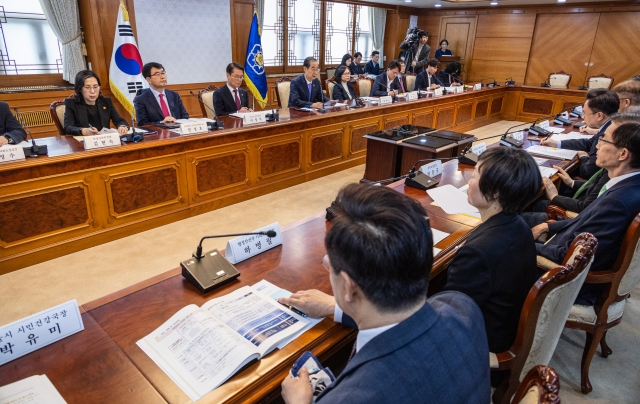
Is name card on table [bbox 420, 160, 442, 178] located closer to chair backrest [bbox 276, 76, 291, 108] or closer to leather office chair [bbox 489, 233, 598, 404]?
leather office chair [bbox 489, 233, 598, 404]

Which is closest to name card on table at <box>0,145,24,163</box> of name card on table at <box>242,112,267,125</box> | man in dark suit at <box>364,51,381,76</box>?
name card on table at <box>242,112,267,125</box>

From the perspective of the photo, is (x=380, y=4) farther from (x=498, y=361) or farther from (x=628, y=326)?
(x=498, y=361)

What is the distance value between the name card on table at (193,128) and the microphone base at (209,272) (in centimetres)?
202

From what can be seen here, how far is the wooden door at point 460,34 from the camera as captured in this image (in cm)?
961

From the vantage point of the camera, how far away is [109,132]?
118 inches

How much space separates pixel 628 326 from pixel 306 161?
2944mm

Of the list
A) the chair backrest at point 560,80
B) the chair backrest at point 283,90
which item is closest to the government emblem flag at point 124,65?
the chair backrest at point 283,90

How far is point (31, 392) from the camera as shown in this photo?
888 millimetres

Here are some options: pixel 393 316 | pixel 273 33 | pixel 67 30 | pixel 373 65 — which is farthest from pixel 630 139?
pixel 373 65

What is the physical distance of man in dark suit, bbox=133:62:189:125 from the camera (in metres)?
Result: 3.56

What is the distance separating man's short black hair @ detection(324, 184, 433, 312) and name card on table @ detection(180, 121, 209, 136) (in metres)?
2.68

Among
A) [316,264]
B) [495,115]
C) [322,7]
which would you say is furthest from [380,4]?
[316,264]

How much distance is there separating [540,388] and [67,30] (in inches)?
234

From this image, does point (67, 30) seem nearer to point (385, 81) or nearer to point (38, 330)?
point (385, 81)
